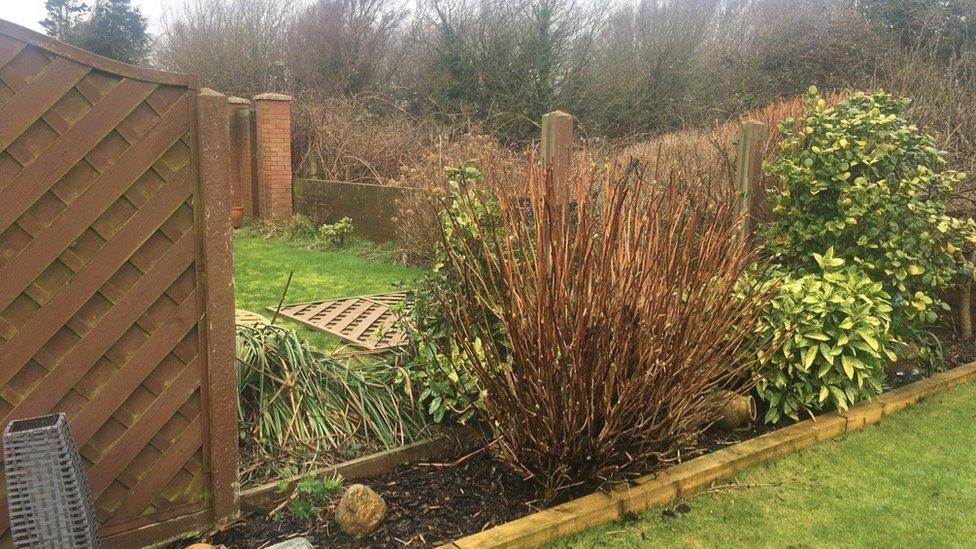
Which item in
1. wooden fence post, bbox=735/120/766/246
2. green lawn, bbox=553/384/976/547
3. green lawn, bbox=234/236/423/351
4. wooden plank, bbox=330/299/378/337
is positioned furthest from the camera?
green lawn, bbox=234/236/423/351

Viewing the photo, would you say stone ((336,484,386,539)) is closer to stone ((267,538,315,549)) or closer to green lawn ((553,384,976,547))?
stone ((267,538,315,549))

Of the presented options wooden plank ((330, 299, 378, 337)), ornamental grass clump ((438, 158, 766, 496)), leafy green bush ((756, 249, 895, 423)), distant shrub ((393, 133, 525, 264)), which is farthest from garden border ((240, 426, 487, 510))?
distant shrub ((393, 133, 525, 264))

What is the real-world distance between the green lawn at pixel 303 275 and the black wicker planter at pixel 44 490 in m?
3.22

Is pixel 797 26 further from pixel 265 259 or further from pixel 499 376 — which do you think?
pixel 499 376

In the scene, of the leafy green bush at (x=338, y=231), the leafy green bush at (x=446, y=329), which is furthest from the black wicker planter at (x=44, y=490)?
the leafy green bush at (x=338, y=231)

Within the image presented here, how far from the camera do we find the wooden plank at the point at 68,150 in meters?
2.28

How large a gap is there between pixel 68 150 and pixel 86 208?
196mm

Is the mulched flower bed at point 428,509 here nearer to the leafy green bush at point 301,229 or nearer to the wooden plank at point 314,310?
the wooden plank at point 314,310

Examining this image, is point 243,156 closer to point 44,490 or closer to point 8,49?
point 8,49

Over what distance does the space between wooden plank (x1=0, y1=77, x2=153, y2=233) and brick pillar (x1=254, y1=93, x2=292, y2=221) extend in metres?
10.7

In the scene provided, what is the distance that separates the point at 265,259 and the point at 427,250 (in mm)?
2444

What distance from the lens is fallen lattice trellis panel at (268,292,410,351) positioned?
206 inches

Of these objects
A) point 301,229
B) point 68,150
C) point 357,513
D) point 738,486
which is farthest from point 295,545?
point 301,229

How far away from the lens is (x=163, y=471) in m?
2.67
